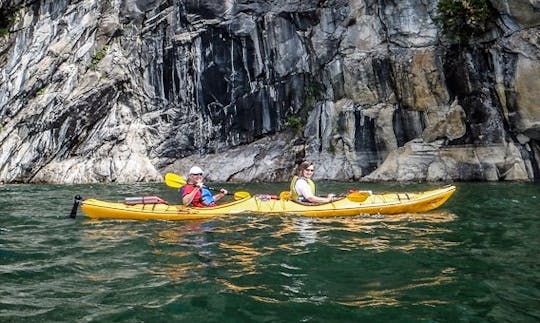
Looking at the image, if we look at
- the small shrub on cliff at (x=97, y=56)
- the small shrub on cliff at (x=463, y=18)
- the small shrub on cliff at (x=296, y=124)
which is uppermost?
the small shrub on cliff at (x=97, y=56)

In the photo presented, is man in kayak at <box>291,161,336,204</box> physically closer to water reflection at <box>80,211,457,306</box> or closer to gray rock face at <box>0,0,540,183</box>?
water reflection at <box>80,211,457,306</box>

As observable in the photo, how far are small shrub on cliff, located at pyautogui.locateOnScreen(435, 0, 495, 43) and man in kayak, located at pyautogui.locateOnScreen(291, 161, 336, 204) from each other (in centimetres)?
1472

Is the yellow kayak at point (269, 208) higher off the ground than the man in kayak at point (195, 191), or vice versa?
the man in kayak at point (195, 191)

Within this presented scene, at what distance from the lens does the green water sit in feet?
16.3

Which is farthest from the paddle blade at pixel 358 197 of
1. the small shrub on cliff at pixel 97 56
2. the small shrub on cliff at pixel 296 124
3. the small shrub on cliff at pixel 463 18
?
the small shrub on cliff at pixel 97 56

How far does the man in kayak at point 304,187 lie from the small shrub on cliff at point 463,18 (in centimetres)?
1472

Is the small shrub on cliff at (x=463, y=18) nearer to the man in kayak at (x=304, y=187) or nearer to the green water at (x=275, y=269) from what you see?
the green water at (x=275, y=269)

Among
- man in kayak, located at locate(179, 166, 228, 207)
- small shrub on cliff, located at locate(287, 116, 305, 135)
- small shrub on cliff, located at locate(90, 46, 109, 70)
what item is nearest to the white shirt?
man in kayak, located at locate(179, 166, 228, 207)

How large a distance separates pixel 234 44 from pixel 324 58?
5.36 metres

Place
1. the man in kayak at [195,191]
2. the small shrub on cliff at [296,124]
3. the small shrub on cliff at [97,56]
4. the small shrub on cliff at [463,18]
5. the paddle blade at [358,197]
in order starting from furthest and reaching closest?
the small shrub on cliff at [97,56] < the small shrub on cliff at [296,124] < the small shrub on cliff at [463,18] < the paddle blade at [358,197] < the man in kayak at [195,191]

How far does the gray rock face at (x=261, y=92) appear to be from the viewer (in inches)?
861

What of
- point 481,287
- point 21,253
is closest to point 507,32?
point 481,287

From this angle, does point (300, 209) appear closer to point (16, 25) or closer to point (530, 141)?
point (530, 141)

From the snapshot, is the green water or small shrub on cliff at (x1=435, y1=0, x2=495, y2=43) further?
small shrub on cliff at (x1=435, y1=0, x2=495, y2=43)
